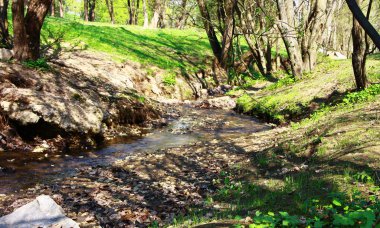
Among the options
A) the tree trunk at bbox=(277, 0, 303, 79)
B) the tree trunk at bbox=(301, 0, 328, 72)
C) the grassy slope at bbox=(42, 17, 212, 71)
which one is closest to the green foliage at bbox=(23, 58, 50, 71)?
the grassy slope at bbox=(42, 17, 212, 71)

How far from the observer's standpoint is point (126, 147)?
12609 millimetres

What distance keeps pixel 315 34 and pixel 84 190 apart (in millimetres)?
18723

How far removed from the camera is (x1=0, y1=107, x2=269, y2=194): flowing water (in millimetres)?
8906

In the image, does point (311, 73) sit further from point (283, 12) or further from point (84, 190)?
point (84, 190)

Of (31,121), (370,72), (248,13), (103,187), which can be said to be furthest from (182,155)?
(248,13)

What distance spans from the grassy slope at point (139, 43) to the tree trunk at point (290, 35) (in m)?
6.71

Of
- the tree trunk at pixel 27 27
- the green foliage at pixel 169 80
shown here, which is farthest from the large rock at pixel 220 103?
the tree trunk at pixel 27 27

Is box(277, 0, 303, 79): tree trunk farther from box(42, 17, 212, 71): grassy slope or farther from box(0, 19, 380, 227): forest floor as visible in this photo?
box(0, 19, 380, 227): forest floor

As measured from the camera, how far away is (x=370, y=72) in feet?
58.4

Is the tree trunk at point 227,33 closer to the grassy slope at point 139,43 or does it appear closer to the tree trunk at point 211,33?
the tree trunk at point 211,33

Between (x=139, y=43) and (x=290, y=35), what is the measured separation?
555 inches

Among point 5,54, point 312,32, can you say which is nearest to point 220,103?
point 312,32

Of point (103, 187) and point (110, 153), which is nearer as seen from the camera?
point (103, 187)

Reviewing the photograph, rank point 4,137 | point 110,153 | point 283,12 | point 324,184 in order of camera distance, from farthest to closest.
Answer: point 283,12, point 110,153, point 4,137, point 324,184
